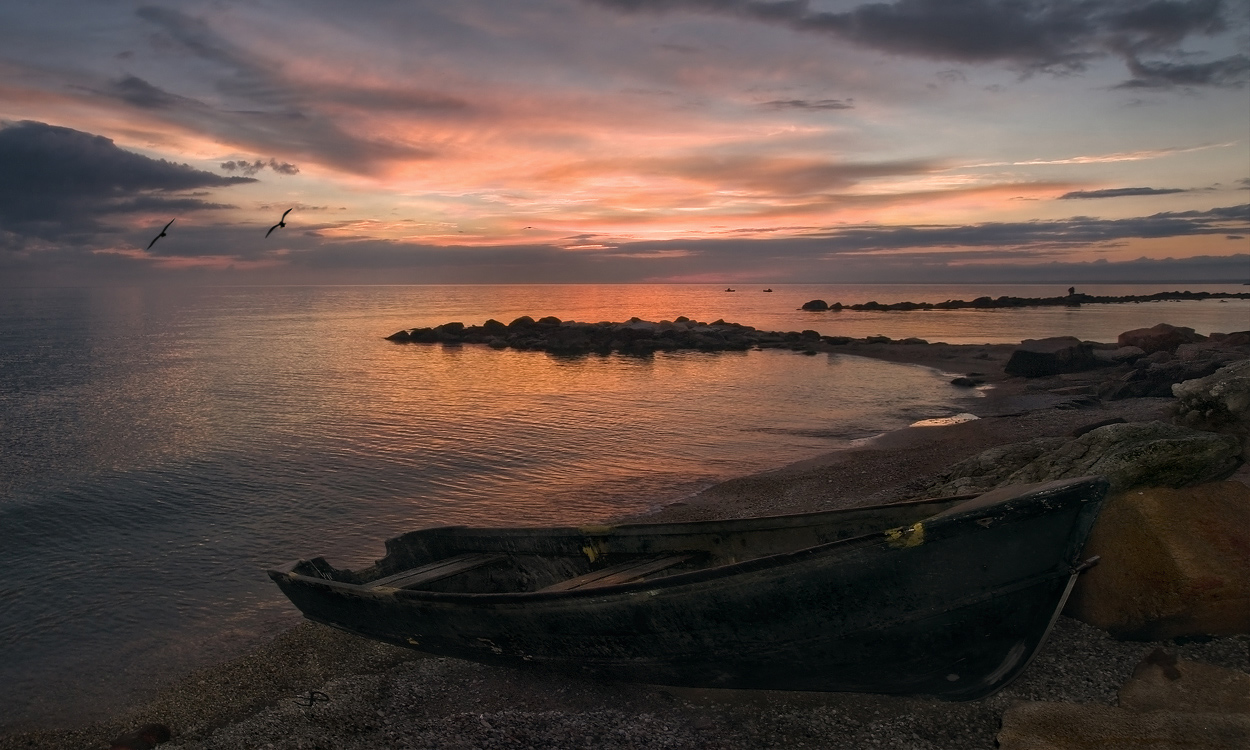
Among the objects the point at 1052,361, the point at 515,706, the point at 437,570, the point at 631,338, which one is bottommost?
the point at 515,706

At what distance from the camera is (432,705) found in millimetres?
7582

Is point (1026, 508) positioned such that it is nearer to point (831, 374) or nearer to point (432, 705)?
point (432, 705)

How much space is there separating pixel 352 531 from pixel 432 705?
325 inches

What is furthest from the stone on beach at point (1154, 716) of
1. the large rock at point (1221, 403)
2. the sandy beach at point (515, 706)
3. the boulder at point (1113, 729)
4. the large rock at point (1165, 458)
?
the large rock at point (1221, 403)

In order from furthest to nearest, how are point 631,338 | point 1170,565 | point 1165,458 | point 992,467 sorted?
point 631,338, point 992,467, point 1165,458, point 1170,565

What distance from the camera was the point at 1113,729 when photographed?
532 centimetres

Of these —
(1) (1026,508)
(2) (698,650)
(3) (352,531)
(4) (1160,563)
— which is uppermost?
(1) (1026,508)

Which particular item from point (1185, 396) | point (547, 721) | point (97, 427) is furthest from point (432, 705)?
point (97, 427)

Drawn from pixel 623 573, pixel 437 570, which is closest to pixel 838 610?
pixel 623 573

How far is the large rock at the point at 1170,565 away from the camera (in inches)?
263

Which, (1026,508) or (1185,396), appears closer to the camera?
(1026,508)

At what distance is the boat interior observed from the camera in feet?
26.4

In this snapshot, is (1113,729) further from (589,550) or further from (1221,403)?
(1221,403)

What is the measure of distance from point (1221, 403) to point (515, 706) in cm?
964
